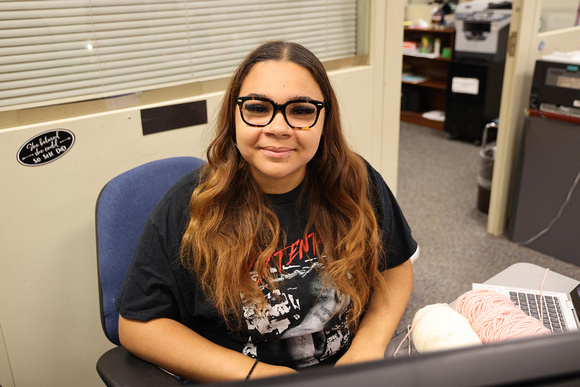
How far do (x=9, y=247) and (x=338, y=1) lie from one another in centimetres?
145

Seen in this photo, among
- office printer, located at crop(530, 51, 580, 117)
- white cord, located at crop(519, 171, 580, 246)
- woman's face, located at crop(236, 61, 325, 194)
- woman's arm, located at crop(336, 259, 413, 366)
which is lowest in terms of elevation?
white cord, located at crop(519, 171, 580, 246)

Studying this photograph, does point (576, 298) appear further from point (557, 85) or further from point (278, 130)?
point (557, 85)

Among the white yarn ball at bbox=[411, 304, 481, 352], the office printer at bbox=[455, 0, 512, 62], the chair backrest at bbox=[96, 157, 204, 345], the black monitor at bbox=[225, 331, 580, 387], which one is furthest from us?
the office printer at bbox=[455, 0, 512, 62]

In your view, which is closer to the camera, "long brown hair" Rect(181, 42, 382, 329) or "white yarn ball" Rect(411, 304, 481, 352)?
"white yarn ball" Rect(411, 304, 481, 352)

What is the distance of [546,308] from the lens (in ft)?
3.57

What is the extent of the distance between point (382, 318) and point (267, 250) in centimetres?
33

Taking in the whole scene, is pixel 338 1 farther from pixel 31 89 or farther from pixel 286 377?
pixel 286 377

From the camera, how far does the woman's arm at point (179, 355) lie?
3.20 feet

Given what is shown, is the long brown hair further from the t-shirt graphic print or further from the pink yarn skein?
the pink yarn skein

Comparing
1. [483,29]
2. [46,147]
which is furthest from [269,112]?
[483,29]

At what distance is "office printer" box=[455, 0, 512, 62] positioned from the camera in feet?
13.1

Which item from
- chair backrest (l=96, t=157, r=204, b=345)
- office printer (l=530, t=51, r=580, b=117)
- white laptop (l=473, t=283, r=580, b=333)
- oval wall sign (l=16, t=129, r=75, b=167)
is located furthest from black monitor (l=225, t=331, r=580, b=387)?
office printer (l=530, t=51, r=580, b=117)

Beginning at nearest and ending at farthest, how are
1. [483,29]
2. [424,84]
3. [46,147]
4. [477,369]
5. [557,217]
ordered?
[477,369] → [46,147] → [557,217] → [483,29] → [424,84]

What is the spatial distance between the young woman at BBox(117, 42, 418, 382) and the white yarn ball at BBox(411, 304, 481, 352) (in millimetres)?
145
